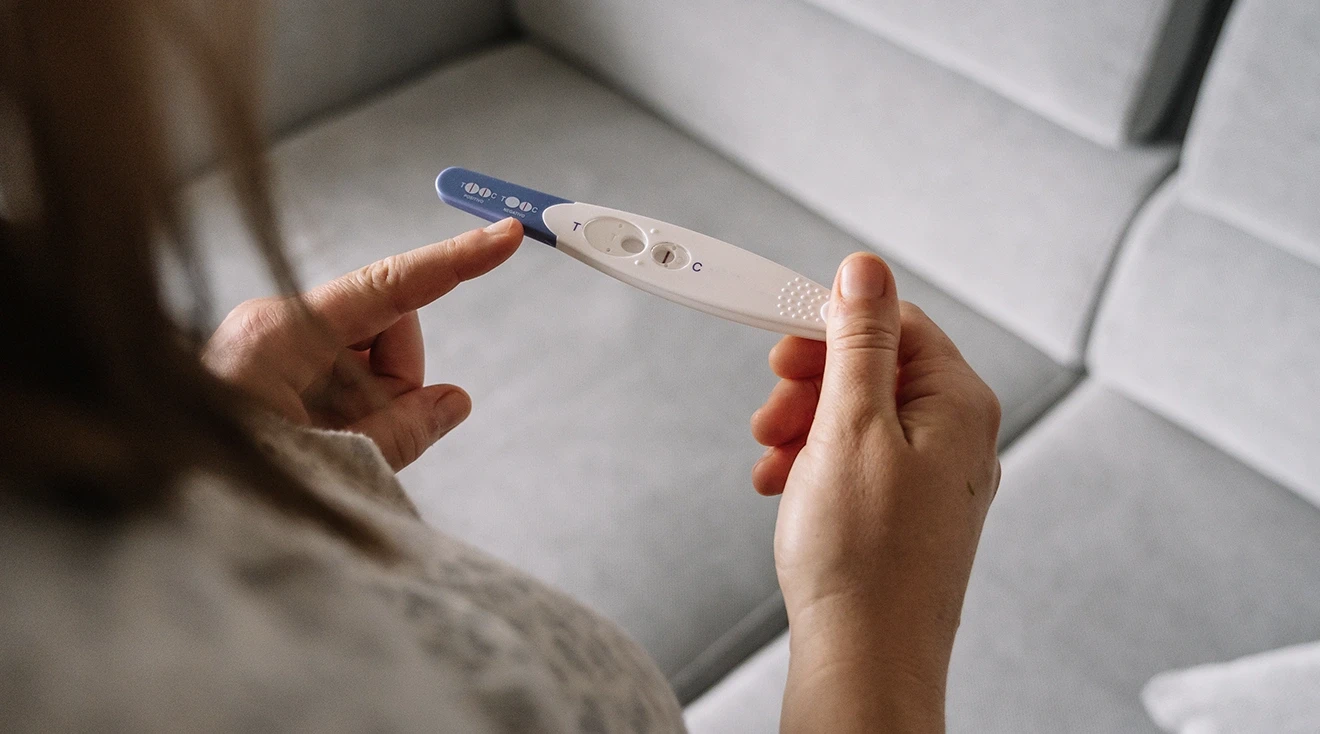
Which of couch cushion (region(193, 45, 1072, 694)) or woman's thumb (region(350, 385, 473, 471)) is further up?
woman's thumb (region(350, 385, 473, 471))

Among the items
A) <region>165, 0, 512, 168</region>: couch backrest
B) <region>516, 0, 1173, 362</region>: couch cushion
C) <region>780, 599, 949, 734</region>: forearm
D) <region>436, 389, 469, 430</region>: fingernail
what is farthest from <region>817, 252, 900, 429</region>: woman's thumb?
<region>165, 0, 512, 168</region>: couch backrest

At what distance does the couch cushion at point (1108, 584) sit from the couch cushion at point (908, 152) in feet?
0.43

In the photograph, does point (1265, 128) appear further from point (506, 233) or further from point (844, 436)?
point (506, 233)

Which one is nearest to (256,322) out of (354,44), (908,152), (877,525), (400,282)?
(400,282)

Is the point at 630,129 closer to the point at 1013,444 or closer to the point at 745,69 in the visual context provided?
the point at 745,69

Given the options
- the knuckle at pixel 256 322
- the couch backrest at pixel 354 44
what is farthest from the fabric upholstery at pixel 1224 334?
the couch backrest at pixel 354 44

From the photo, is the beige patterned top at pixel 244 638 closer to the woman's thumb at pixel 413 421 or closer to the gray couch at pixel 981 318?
the woman's thumb at pixel 413 421

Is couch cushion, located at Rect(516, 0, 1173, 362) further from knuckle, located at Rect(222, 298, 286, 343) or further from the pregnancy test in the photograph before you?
knuckle, located at Rect(222, 298, 286, 343)

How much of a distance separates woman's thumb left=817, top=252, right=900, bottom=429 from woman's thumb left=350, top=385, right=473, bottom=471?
25cm

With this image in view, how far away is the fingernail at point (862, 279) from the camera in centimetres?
57

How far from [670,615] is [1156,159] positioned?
51cm

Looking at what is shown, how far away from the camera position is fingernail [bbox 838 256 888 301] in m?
0.57

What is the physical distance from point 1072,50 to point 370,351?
0.55 m

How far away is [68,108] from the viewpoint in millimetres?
230
